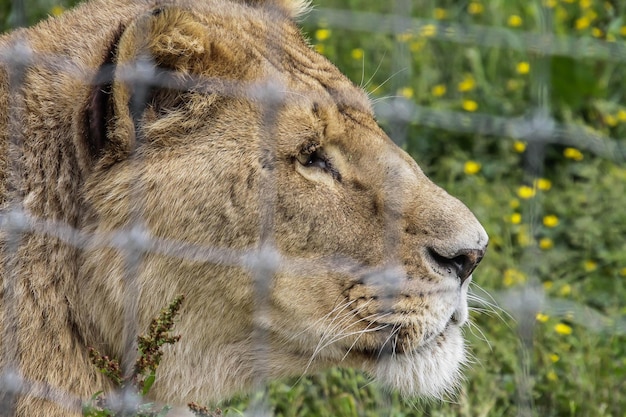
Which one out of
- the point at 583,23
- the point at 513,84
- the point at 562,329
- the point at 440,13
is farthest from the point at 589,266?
the point at 440,13

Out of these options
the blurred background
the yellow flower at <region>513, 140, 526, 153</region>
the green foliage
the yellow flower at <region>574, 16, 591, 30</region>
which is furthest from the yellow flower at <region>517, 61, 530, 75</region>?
the green foliage

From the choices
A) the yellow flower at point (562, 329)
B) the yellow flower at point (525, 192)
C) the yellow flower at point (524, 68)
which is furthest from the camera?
the yellow flower at point (524, 68)

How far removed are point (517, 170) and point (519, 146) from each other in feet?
0.38

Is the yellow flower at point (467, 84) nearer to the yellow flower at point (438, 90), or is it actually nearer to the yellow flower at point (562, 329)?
the yellow flower at point (438, 90)

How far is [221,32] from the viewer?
8.65 feet

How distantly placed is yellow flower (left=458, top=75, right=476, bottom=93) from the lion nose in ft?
9.19

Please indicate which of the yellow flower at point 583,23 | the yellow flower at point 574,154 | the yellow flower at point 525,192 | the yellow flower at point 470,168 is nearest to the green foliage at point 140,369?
the yellow flower at point 525,192

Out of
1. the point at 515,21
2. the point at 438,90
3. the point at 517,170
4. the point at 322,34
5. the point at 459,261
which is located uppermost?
the point at 459,261

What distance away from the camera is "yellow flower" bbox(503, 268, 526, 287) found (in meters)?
4.02

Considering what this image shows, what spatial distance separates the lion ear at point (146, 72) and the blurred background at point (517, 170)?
1.09 feet

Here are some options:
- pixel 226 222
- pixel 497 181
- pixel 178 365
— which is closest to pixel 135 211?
pixel 226 222

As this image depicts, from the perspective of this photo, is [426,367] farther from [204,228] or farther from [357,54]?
[357,54]

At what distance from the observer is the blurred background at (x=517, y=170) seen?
3.15 meters

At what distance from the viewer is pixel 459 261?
8.26ft
